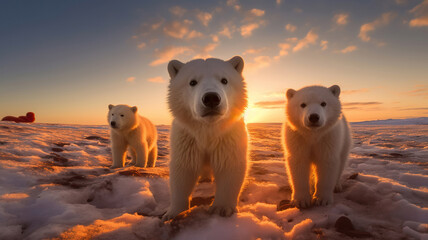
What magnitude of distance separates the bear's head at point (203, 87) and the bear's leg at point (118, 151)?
13.4 ft

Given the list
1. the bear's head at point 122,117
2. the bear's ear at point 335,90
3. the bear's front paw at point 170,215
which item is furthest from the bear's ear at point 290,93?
the bear's head at point 122,117

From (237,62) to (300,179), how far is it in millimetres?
1912

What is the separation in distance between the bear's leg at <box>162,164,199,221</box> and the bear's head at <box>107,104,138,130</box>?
13.1 ft

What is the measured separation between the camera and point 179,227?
6.96ft

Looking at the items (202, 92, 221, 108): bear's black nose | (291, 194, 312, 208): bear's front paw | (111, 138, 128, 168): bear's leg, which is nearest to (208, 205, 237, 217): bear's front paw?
(291, 194, 312, 208): bear's front paw

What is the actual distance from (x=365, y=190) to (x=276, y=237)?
200 centimetres

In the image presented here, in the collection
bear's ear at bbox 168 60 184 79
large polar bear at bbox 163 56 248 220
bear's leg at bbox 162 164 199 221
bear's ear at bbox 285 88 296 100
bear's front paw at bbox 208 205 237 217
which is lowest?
bear's front paw at bbox 208 205 237 217

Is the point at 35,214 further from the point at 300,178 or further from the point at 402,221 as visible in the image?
the point at 402,221

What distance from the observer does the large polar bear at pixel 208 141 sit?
2613 mm

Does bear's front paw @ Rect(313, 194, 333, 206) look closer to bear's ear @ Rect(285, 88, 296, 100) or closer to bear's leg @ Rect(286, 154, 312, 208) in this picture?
bear's leg @ Rect(286, 154, 312, 208)

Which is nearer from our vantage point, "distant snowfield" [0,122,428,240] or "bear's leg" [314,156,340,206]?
"distant snowfield" [0,122,428,240]

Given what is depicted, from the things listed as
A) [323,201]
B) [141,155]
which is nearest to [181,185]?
[323,201]

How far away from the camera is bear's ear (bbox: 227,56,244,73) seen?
301 centimetres

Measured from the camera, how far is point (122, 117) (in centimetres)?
623
